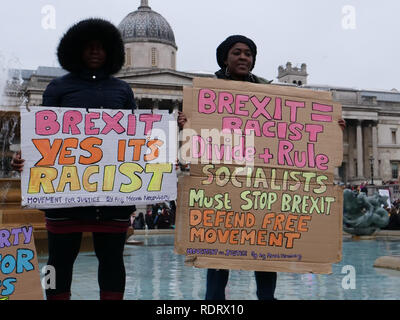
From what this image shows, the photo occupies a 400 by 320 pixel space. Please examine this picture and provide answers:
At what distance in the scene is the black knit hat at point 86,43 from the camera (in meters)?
3.65

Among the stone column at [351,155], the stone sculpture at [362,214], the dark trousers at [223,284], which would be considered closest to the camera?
the dark trousers at [223,284]

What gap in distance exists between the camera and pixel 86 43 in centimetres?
366

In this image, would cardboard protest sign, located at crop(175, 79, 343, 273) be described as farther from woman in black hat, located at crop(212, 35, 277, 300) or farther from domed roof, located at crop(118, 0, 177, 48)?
domed roof, located at crop(118, 0, 177, 48)

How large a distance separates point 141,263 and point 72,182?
17.1ft

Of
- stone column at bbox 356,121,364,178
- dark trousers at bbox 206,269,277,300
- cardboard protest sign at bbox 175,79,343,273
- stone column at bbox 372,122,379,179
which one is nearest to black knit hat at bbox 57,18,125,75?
cardboard protest sign at bbox 175,79,343,273

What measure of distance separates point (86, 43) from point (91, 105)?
401 mm

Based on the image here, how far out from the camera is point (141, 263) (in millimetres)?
8539

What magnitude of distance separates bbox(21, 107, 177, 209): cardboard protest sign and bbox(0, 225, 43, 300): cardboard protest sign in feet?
0.68

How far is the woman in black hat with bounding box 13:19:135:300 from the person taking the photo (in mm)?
3338

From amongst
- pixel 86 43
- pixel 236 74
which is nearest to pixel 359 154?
pixel 236 74

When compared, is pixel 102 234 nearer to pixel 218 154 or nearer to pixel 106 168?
pixel 106 168

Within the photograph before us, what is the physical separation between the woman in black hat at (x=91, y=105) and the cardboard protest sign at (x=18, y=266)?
15cm

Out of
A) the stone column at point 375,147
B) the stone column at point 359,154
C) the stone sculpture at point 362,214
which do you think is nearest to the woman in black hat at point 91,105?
the stone sculpture at point 362,214

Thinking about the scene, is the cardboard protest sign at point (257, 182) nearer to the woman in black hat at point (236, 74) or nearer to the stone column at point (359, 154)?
the woman in black hat at point (236, 74)
